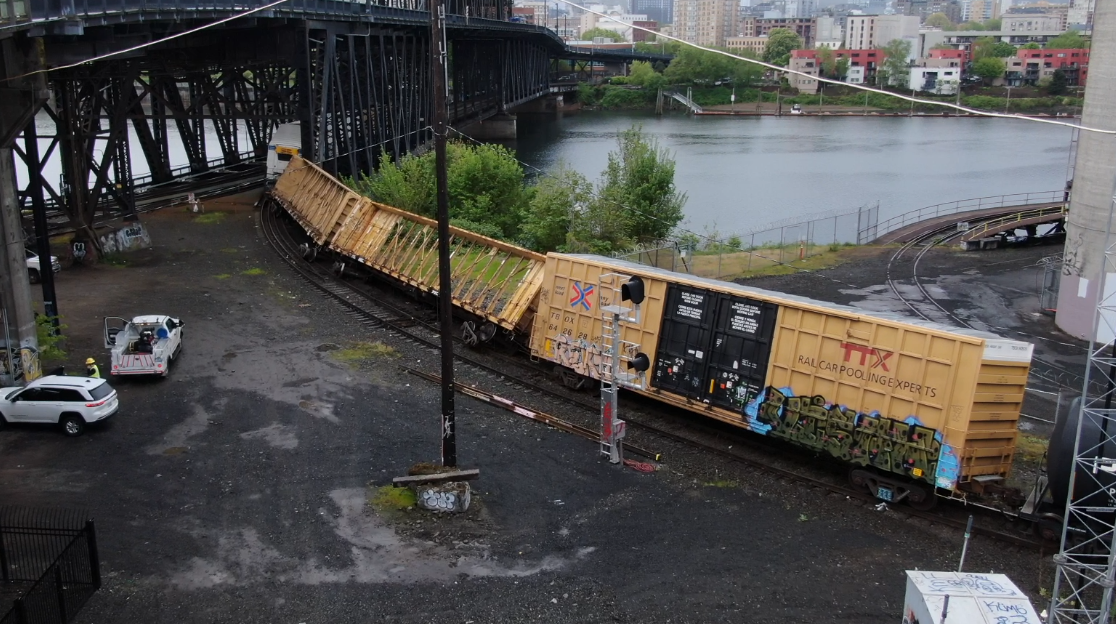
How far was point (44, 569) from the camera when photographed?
13.8 m

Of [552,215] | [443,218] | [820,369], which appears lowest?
[552,215]

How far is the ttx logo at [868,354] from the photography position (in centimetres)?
1644

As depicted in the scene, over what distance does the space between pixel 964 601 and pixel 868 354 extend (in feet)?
20.7

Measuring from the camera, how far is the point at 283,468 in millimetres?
17719

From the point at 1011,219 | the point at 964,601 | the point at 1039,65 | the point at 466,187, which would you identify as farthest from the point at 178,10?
the point at 1039,65

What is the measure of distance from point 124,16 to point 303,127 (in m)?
15.9

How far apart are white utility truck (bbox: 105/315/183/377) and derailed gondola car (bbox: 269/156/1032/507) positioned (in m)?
7.22

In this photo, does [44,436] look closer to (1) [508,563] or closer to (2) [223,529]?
(2) [223,529]

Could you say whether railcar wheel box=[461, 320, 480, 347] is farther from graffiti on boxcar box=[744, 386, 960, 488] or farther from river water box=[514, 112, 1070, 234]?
river water box=[514, 112, 1070, 234]

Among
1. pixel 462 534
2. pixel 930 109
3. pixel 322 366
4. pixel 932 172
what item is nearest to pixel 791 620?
pixel 462 534

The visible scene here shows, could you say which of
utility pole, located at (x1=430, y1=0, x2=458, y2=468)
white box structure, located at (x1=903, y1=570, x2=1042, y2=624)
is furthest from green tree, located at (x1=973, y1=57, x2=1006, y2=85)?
white box structure, located at (x1=903, y1=570, x2=1042, y2=624)

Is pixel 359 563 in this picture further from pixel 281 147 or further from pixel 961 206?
pixel 961 206

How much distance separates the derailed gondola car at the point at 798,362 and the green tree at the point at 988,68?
162030mm

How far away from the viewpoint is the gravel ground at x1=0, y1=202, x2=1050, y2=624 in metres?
13.5
